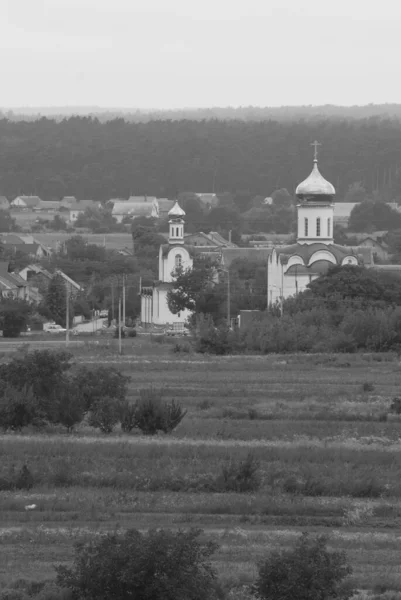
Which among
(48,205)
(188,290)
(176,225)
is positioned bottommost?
(188,290)

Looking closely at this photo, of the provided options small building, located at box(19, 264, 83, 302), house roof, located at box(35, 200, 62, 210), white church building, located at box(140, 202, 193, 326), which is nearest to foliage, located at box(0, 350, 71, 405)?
white church building, located at box(140, 202, 193, 326)

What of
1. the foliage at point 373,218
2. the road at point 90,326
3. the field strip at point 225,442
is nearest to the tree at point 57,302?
the road at point 90,326

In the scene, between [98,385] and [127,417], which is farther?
→ [98,385]

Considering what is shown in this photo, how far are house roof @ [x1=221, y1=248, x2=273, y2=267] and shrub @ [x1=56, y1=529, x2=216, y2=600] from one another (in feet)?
255

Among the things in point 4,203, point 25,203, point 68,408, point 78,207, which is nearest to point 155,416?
point 68,408

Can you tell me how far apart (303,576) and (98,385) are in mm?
15264

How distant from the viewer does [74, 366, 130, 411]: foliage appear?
2783 cm

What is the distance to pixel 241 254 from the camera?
95.1m

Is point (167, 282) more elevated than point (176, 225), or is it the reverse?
point (176, 225)

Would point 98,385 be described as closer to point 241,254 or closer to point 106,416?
point 106,416

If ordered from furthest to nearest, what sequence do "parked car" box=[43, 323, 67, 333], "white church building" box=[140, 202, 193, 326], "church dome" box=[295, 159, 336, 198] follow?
"white church building" box=[140, 202, 193, 326]
"church dome" box=[295, 159, 336, 198]
"parked car" box=[43, 323, 67, 333]

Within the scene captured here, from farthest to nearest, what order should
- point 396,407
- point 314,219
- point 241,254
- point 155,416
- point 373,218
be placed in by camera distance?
point 373,218 → point 241,254 → point 314,219 → point 396,407 → point 155,416

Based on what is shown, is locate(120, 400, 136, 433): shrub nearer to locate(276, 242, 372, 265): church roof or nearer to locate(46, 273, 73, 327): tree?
locate(276, 242, 372, 265): church roof

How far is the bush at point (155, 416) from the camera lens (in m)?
26.5
